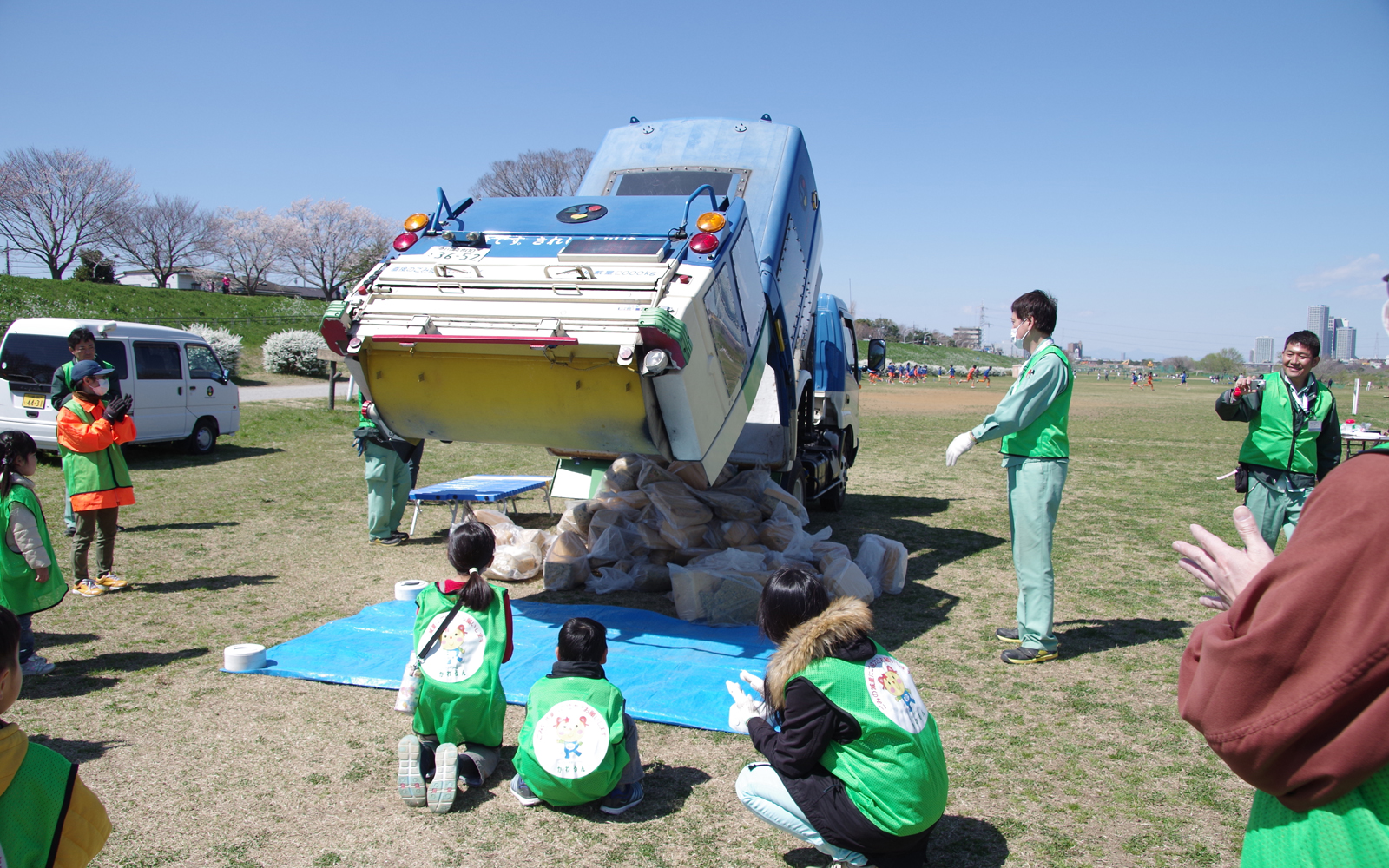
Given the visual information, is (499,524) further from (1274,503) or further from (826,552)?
(1274,503)

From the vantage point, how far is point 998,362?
91.3 metres

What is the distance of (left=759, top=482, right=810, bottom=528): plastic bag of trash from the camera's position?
694cm

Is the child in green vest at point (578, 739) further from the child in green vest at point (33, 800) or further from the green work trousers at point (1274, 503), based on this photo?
the green work trousers at point (1274, 503)

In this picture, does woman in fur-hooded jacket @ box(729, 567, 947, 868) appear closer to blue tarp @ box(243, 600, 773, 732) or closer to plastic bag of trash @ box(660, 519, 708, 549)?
blue tarp @ box(243, 600, 773, 732)

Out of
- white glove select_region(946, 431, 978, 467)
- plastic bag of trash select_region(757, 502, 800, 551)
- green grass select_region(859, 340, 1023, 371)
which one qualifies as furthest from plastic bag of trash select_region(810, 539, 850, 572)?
green grass select_region(859, 340, 1023, 371)

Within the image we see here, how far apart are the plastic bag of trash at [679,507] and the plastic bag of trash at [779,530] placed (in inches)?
17.1

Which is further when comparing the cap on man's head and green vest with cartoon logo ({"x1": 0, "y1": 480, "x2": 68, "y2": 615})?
the cap on man's head

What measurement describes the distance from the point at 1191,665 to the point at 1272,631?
0.77ft

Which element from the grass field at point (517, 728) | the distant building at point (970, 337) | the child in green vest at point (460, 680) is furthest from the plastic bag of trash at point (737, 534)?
the distant building at point (970, 337)

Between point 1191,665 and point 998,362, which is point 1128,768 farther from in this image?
point 998,362

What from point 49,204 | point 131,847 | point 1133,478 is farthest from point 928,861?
point 49,204

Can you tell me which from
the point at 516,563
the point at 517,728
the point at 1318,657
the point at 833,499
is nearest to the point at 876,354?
the point at 833,499

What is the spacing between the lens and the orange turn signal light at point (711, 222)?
5.05m

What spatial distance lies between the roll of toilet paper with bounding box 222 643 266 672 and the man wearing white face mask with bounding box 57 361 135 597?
2031mm
